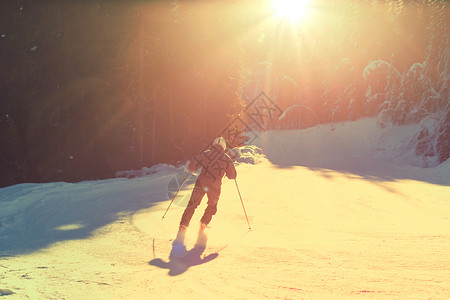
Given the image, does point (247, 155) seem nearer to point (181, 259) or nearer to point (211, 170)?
point (211, 170)

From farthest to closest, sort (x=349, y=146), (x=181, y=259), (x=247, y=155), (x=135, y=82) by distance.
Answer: (x=349, y=146) → (x=135, y=82) → (x=247, y=155) → (x=181, y=259)

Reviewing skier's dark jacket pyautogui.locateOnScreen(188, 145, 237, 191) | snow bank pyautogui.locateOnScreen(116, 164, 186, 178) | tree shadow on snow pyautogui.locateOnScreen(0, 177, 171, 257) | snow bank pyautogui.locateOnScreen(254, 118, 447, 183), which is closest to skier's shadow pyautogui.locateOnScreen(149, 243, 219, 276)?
skier's dark jacket pyautogui.locateOnScreen(188, 145, 237, 191)

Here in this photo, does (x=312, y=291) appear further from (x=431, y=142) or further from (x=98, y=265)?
(x=431, y=142)

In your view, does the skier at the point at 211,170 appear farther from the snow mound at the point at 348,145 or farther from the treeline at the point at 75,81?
the snow mound at the point at 348,145

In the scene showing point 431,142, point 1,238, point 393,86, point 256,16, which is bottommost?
point 1,238

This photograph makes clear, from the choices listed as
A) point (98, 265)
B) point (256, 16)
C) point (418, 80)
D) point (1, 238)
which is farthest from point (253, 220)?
point (418, 80)

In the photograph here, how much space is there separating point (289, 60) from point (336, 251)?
34.9 meters

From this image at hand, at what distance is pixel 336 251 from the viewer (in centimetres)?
531

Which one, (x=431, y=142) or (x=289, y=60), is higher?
(x=289, y=60)

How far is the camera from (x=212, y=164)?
6.76m

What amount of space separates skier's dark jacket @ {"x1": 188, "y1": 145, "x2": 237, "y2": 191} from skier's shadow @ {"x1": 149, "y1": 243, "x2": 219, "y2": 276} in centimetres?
141

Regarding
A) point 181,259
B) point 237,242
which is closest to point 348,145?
point 237,242

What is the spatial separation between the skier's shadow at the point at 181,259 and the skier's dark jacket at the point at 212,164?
1410mm

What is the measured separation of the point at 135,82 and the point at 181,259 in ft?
48.4
